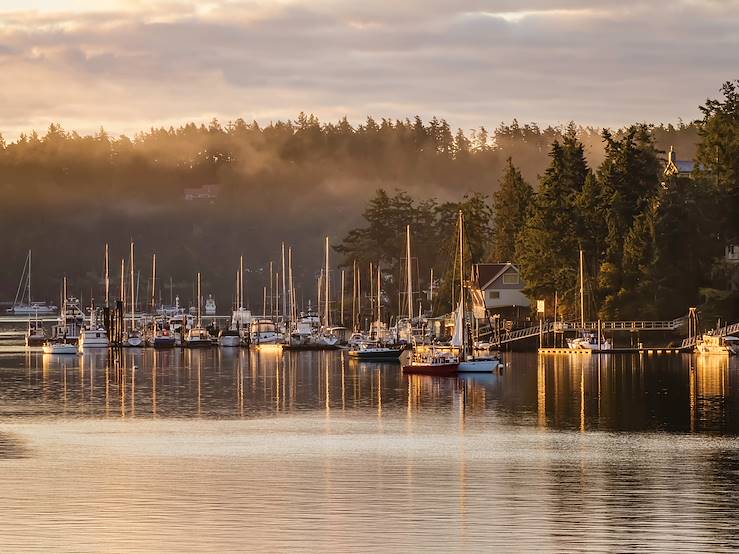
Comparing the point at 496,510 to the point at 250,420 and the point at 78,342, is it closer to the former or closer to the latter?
the point at 250,420

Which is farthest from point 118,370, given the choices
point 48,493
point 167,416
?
point 48,493

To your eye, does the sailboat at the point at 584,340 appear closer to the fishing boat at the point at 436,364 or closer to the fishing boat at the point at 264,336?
the fishing boat at the point at 436,364

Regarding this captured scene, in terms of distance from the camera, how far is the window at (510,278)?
17675cm

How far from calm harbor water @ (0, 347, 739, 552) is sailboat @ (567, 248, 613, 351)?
115 ft

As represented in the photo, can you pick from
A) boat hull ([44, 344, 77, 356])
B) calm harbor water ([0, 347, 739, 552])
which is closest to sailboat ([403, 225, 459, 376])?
calm harbor water ([0, 347, 739, 552])

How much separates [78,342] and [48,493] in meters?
128

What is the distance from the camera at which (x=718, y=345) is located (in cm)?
13475

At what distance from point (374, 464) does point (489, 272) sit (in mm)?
122799

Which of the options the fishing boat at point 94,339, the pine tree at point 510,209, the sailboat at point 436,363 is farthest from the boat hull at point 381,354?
the pine tree at point 510,209

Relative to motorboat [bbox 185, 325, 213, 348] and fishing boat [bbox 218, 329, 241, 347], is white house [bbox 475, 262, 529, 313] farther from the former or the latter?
motorboat [bbox 185, 325, 213, 348]

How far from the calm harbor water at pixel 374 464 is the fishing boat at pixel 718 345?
26.1 metres

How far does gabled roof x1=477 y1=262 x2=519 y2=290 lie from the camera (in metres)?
177

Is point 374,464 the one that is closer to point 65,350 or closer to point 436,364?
point 436,364

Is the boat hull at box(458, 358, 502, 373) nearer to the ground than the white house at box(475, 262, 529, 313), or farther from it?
nearer to the ground
